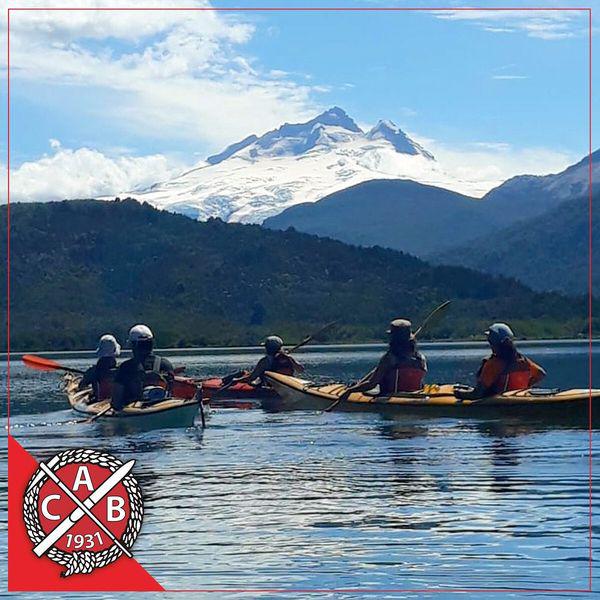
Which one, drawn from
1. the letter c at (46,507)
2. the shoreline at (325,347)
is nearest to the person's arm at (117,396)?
the letter c at (46,507)

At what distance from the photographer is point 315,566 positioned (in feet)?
55.0

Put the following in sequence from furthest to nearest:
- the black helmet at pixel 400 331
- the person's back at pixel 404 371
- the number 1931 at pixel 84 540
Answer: the person's back at pixel 404 371 < the black helmet at pixel 400 331 < the number 1931 at pixel 84 540

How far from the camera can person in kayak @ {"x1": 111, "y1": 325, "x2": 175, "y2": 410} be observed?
35.2 meters

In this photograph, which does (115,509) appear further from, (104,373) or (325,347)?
(325,347)

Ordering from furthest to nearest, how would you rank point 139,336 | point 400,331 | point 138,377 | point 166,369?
point 166,369 < point 400,331 < point 138,377 < point 139,336

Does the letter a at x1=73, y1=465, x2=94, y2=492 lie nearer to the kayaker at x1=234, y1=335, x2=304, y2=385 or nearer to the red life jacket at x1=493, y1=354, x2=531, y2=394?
the red life jacket at x1=493, y1=354, x2=531, y2=394

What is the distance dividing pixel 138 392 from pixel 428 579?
66.8ft

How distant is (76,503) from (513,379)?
22.9 m

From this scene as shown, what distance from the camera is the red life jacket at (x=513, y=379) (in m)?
34.4

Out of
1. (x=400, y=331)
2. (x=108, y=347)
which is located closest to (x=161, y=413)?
(x=108, y=347)

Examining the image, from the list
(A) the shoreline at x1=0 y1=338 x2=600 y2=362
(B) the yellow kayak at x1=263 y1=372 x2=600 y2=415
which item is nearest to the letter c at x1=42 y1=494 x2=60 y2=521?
(B) the yellow kayak at x1=263 y1=372 x2=600 y2=415

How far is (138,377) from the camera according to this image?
35594 mm

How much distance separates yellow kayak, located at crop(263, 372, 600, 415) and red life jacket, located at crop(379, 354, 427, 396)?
32 centimetres

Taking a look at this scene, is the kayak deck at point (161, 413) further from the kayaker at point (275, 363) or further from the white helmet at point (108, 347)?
the kayaker at point (275, 363)
